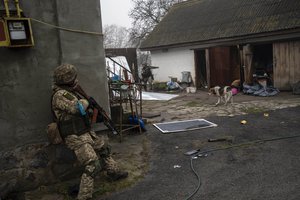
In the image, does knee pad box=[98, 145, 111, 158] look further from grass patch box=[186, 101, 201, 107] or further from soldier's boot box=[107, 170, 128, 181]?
grass patch box=[186, 101, 201, 107]

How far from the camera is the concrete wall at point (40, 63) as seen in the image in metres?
4.13

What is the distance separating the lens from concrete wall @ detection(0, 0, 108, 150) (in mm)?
4129

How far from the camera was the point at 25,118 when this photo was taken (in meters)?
4.25

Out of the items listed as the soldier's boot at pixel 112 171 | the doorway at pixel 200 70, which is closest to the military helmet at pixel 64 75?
the soldier's boot at pixel 112 171

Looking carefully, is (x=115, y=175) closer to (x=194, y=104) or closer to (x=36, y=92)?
(x=36, y=92)

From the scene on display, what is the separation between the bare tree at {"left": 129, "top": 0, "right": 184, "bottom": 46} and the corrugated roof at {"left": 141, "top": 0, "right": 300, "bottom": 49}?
6.79 meters

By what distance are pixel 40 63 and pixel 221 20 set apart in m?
12.9

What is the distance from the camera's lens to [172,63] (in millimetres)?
17719

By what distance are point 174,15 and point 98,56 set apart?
15787 millimetres

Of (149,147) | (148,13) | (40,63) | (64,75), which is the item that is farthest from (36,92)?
(148,13)

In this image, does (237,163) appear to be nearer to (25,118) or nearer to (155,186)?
(155,186)

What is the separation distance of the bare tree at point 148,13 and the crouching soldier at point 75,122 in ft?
78.3

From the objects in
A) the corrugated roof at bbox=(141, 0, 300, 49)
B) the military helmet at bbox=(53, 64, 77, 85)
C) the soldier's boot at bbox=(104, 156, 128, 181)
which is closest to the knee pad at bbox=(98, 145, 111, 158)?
the soldier's boot at bbox=(104, 156, 128, 181)

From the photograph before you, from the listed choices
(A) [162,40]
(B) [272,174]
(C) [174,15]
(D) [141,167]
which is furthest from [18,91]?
(C) [174,15]
